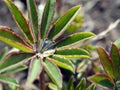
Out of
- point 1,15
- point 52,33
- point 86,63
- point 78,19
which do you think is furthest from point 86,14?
point 52,33

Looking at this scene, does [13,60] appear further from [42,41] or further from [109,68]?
[109,68]

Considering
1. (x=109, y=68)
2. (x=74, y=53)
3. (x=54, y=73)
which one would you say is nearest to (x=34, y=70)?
(x=54, y=73)

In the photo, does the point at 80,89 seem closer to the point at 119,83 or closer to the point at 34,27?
the point at 119,83

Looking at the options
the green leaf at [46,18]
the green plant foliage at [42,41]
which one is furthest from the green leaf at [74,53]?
the green leaf at [46,18]

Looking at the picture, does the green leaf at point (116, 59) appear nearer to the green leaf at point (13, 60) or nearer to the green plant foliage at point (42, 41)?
the green plant foliage at point (42, 41)

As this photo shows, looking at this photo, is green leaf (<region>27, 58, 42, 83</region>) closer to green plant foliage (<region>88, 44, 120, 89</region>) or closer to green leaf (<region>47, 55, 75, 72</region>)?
green leaf (<region>47, 55, 75, 72</region>)
